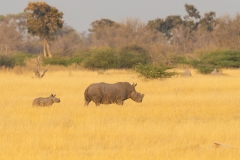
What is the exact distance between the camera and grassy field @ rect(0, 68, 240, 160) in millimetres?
7891

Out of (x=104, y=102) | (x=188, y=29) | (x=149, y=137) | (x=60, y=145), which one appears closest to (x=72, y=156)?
(x=60, y=145)

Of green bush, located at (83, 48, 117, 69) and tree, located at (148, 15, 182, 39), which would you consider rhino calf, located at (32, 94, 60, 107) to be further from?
tree, located at (148, 15, 182, 39)

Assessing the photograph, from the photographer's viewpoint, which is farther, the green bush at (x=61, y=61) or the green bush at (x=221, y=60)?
the green bush at (x=61, y=61)

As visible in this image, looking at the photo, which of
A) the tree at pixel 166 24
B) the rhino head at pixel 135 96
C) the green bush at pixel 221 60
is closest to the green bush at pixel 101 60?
the green bush at pixel 221 60

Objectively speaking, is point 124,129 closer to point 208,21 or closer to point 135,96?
point 135,96

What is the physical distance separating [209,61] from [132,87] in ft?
76.5

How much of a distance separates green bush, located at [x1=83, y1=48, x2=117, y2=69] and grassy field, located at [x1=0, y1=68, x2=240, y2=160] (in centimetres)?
1947

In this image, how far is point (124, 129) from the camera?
9.77 m

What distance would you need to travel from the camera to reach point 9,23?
75.7m

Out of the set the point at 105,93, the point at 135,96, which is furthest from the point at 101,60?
the point at 105,93

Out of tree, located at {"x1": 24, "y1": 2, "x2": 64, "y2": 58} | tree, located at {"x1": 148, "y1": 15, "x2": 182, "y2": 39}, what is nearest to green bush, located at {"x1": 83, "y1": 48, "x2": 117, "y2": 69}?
tree, located at {"x1": 24, "y1": 2, "x2": 64, "y2": 58}

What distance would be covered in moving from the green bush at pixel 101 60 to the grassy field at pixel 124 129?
19.5 metres

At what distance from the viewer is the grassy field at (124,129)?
7.89m

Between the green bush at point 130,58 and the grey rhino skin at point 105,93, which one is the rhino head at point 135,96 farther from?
the green bush at point 130,58
